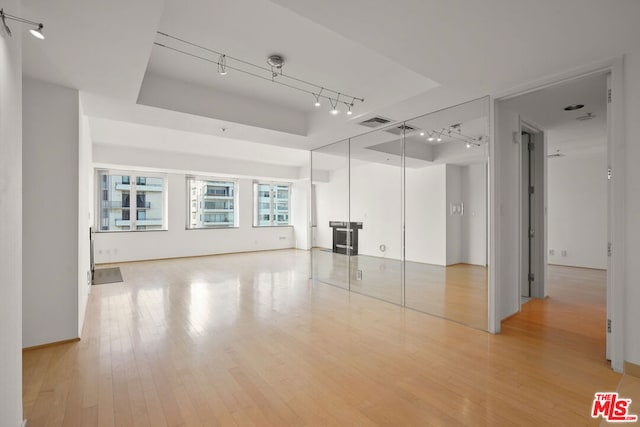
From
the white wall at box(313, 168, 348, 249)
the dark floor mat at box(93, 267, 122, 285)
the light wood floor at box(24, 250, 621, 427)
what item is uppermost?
the white wall at box(313, 168, 348, 249)

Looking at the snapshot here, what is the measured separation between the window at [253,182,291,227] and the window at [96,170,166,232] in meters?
2.92

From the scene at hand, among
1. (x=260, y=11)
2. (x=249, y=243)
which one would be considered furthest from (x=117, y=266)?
(x=260, y=11)

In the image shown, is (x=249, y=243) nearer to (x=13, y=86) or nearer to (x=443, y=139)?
(x=443, y=139)

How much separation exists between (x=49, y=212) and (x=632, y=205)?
525 centimetres

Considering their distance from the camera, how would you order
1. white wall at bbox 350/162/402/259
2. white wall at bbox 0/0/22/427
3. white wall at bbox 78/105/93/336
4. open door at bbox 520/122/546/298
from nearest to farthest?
white wall at bbox 0/0/22/427 → white wall at bbox 78/105/93/336 → open door at bbox 520/122/546/298 → white wall at bbox 350/162/402/259

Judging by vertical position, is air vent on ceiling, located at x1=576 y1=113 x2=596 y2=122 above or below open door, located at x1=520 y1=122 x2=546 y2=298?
above

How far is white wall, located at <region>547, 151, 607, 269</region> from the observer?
6.57 metres

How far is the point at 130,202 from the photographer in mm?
8180

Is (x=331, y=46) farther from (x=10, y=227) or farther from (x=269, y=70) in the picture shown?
(x=10, y=227)

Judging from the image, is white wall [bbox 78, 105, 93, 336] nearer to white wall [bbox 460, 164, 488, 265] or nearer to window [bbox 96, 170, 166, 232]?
window [bbox 96, 170, 166, 232]

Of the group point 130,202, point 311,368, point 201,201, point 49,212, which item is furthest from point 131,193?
point 311,368

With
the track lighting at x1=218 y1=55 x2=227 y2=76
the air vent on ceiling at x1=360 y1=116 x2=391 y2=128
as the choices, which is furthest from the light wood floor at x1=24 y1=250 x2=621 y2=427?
the track lighting at x1=218 y1=55 x2=227 y2=76

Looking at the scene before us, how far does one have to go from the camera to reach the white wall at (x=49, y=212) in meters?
2.90

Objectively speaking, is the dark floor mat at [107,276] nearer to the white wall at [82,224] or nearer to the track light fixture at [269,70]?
the white wall at [82,224]
